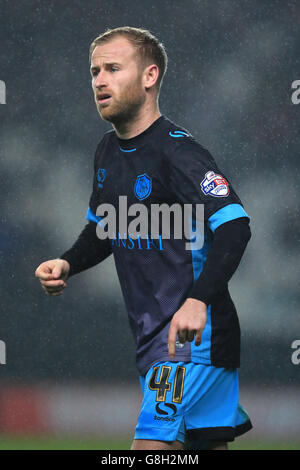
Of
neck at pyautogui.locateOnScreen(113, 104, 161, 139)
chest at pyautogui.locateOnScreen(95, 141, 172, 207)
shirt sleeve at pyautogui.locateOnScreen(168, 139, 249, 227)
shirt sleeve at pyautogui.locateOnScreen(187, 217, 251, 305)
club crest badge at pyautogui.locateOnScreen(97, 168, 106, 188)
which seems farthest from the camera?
club crest badge at pyautogui.locateOnScreen(97, 168, 106, 188)

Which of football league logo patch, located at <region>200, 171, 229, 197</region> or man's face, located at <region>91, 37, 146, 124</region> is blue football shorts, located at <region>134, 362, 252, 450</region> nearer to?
football league logo patch, located at <region>200, 171, 229, 197</region>

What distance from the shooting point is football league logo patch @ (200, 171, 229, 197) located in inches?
104

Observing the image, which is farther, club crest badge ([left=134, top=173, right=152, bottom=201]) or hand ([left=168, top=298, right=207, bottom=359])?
club crest badge ([left=134, top=173, right=152, bottom=201])

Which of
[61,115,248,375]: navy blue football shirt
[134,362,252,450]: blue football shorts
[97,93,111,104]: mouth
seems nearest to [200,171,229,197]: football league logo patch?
[61,115,248,375]: navy blue football shirt

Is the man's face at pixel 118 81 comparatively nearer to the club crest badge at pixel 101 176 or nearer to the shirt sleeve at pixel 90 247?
the club crest badge at pixel 101 176

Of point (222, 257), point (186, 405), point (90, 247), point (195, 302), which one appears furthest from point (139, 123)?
point (186, 405)

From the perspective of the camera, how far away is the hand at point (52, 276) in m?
2.93

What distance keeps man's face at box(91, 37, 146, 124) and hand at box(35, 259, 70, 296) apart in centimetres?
Answer: 59

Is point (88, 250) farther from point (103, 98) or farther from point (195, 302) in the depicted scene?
point (195, 302)

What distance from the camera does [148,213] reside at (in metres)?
2.83

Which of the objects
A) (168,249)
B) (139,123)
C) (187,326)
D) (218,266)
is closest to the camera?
(187,326)

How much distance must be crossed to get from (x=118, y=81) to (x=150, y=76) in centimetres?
16

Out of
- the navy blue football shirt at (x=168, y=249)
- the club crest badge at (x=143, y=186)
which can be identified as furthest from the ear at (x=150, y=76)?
the club crest badge at (x=143, y=186)

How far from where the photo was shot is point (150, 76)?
2.96 m
